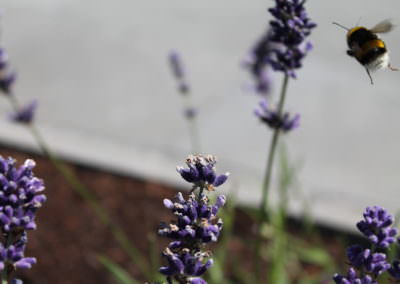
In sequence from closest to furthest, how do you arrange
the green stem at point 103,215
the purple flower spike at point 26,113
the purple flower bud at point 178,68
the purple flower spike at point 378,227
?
1. the purple flower spike at point 378,227
2. the green stem at point 103,215
3. the purple flower spike at point 26,113
4. the purple flower bud at point 178,68

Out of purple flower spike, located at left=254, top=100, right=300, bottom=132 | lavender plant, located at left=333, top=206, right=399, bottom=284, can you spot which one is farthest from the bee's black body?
lavender plant, located at left=333, top=206, right=399, bottom=284

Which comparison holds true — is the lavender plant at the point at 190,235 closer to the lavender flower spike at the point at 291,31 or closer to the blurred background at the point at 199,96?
the lavender flower spike at the point at 291,31

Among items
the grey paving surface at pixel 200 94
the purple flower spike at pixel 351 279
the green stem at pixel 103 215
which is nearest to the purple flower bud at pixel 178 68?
the green stem at pixel 103 215

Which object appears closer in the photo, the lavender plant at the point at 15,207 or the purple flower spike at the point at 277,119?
the lavender plant at the point at 15,207

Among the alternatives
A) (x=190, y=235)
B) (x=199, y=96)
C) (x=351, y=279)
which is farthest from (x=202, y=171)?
(x=199, y=96)

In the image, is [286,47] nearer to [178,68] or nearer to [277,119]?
[277,119]

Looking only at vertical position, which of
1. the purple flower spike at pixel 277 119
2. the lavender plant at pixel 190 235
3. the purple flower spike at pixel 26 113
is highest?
the lavender plant at pixel 190 235

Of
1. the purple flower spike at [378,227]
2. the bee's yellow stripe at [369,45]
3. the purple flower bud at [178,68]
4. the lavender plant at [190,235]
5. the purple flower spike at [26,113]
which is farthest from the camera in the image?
the purple flower bud at [178,68]
